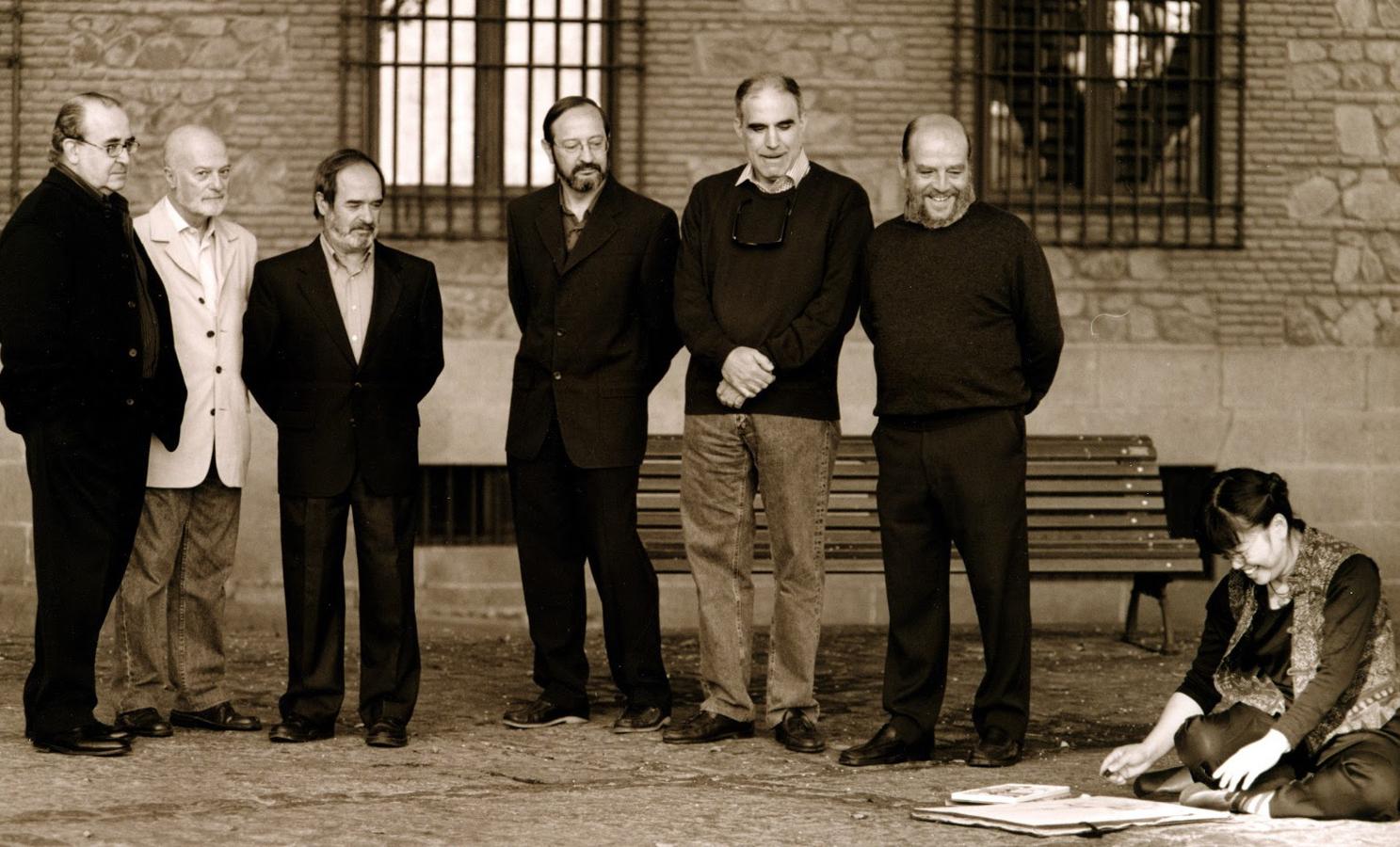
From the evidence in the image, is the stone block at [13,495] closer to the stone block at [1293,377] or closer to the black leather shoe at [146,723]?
the black leather shoe at [146,723]

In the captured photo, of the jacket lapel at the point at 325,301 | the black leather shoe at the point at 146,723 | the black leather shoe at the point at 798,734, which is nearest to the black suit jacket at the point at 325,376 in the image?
the jacket lapel at the point at 325,301

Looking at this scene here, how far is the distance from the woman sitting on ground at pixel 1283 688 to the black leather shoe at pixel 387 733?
7.61 feet

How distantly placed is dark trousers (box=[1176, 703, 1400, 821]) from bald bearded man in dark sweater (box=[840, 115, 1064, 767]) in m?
0.88

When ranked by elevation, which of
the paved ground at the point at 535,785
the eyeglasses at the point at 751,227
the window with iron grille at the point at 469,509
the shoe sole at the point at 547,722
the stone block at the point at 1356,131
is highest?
the stone block at the point at 1356,131

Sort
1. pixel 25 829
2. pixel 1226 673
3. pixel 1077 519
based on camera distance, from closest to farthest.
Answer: pixel 25 829, pixel 1226 673, pixel 1077 519

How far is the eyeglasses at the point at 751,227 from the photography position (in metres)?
6.79

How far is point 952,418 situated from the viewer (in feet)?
21.6

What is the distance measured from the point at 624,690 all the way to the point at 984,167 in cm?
478

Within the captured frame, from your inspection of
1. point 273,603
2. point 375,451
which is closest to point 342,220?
point 375,451

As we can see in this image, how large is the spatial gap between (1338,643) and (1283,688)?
28cm

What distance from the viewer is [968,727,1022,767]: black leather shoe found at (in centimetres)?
653

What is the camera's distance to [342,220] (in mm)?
6867

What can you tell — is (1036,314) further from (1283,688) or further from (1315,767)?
(1315,767)

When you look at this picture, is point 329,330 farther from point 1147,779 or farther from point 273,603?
point 273,603
